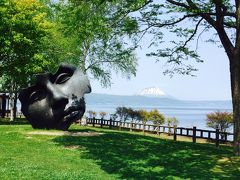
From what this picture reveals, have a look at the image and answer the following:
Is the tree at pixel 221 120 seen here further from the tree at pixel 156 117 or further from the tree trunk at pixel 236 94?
the tree trunk at pixel 236 94

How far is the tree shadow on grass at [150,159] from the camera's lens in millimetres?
15844

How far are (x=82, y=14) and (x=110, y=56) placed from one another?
32932mm

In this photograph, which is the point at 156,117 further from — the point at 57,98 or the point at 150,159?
the point at 150,159

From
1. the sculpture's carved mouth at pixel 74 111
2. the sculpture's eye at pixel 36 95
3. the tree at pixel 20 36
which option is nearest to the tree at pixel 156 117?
the tree at pixel 20 36

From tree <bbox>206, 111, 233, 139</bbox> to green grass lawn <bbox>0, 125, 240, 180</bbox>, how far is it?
21.6m

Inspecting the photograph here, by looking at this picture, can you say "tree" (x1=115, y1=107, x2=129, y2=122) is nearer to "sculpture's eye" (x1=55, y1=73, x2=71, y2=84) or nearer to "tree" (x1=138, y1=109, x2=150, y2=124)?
"tree" (x1=138, y1=109, x2=150, y2=124)

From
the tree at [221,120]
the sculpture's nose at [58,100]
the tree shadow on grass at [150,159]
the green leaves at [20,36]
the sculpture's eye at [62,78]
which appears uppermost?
the green leaves at [20,36]

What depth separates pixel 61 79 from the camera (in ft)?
94.3

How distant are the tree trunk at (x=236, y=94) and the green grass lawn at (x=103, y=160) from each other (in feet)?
2.69

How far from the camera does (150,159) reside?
18609 mm

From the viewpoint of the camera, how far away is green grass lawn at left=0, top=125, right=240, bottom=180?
15.2 meters

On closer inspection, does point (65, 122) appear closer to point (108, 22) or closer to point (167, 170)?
point (108, 22)

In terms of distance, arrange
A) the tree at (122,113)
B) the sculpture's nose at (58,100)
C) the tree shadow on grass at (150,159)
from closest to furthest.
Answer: the tree shadow on grass at (150,159), the sculpture's nose at (58,100), the tree at (122,113)

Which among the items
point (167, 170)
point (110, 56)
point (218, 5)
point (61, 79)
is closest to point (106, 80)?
point (110, 56)
